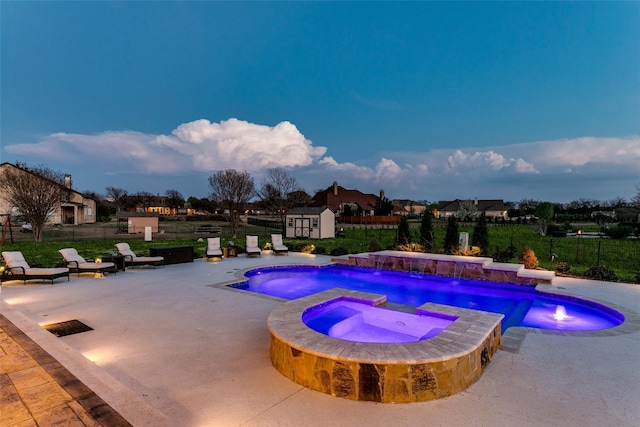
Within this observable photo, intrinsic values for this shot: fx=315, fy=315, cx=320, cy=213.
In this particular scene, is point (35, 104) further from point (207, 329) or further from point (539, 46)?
point (539, 46)

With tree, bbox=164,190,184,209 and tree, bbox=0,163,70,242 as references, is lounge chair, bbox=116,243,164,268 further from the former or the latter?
tree, bbox=164,190,184,209

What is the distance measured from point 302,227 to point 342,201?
23288mm

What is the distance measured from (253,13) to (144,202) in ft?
188

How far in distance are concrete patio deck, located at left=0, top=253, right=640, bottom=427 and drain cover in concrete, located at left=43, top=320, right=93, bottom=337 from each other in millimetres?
155

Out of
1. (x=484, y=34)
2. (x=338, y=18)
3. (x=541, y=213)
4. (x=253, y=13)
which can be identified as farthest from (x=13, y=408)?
(x=541, y=213)

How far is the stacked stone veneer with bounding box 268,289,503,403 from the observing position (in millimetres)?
3193

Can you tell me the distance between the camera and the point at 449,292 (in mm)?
9195

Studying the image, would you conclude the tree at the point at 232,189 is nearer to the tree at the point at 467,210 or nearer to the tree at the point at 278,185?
the tree at the point at 278,185

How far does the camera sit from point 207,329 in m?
5.31

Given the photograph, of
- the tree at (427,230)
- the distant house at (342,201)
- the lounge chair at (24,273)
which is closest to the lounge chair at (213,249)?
the lounge chair at (24,273)

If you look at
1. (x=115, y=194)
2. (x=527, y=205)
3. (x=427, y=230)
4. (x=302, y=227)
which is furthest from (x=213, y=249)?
(x=115, y=194)

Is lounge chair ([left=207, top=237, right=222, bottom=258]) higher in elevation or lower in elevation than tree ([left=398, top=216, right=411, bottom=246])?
lower

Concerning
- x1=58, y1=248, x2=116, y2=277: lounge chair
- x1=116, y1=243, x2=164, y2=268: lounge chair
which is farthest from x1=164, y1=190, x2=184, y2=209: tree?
x1=58, y1=248, x2=116, y2=277: lounge chair

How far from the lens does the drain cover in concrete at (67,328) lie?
5.09 meters
